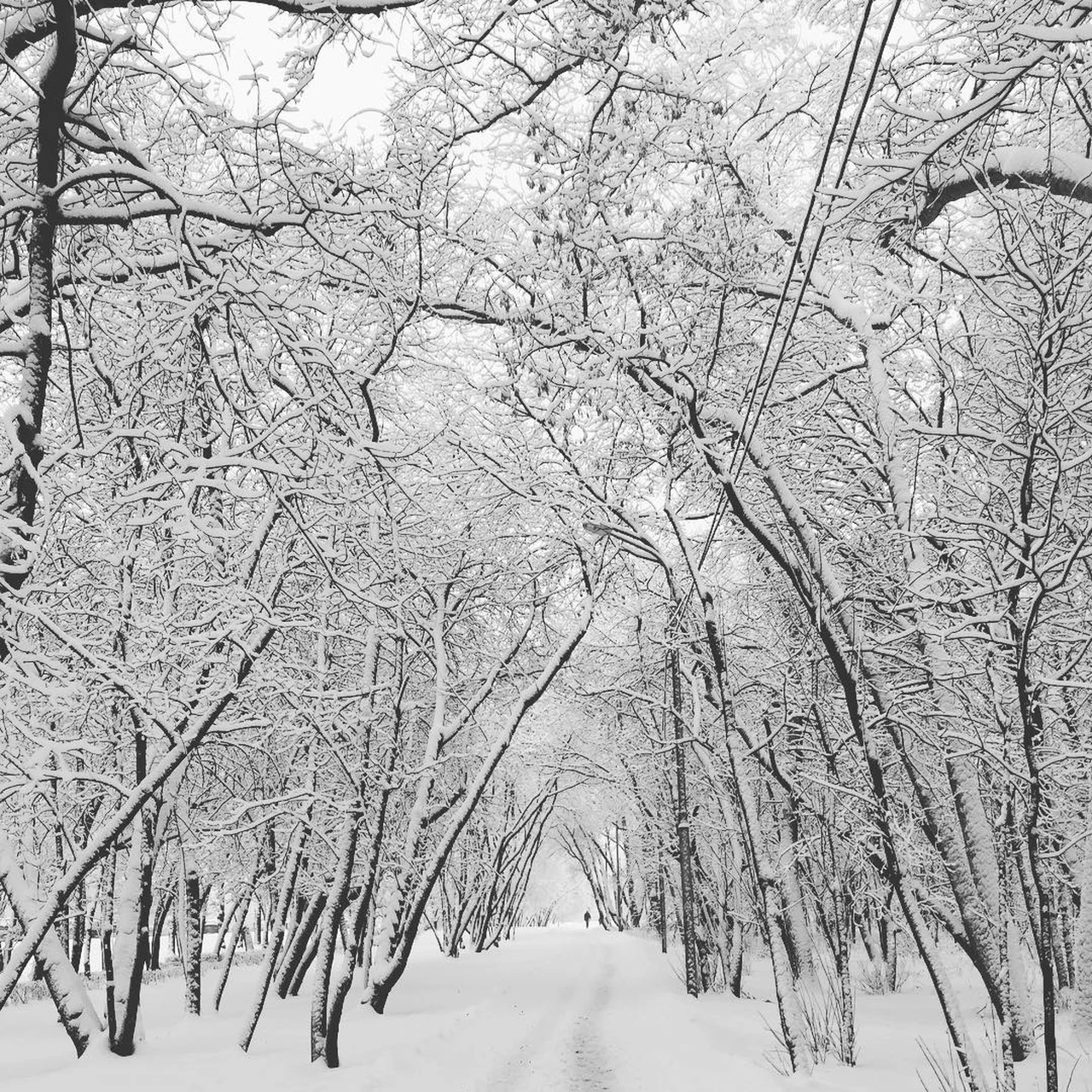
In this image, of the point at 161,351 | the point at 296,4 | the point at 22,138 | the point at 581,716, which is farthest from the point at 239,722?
the point at 581,716

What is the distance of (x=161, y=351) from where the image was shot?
171 inches

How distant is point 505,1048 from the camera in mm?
10438

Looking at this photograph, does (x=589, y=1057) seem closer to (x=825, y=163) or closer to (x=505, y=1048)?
(x=505, y=1048)

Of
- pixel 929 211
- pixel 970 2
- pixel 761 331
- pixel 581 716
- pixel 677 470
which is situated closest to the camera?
pixel 970 2

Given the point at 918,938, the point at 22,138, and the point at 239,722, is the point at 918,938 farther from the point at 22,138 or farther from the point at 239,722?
the point at 22,138

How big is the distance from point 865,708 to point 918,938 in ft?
6.96

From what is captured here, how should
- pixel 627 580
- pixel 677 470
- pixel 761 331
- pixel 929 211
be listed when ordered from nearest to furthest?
1. pixel 929 211
2. pixel 761 331
3. pixel 677 470
4. pixel 627 580

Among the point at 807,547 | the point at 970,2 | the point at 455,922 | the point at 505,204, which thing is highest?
the point at 505,204

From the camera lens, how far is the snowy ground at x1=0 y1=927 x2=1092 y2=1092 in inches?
268

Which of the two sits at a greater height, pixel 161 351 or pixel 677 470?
pixel 677 470

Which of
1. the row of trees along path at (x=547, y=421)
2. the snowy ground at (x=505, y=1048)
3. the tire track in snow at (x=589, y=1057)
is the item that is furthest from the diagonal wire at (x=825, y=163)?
the tire track in snow at (x=589, y=1057)

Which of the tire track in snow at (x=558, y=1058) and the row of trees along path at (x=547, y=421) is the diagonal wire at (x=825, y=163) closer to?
the row of trees along path at (x=547, y=421)

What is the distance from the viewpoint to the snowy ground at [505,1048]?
22.4ft

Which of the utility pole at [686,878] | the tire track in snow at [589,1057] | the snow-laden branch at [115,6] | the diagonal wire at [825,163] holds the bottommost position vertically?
the tire track in snow at [589,1057]
